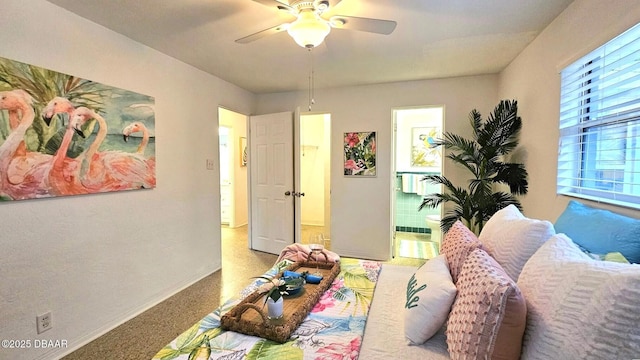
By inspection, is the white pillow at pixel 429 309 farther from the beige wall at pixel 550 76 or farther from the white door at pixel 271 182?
the white door at pixel 271 182

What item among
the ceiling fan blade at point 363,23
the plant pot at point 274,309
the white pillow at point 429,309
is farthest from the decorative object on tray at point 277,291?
the ceiling fan blade at point 363,23

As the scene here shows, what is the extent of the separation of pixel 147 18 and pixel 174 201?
5.33 feet

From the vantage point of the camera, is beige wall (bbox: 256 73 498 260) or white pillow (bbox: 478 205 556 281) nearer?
white pillow (bbox: 478 205 556 281)

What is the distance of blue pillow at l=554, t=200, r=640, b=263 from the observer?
1.10m

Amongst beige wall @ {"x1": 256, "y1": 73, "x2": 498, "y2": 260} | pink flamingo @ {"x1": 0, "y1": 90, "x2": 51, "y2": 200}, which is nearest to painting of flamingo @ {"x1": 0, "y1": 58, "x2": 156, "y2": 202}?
pink flamingo @ {"x1": 0, "y1": 90, "x2": 51, "y2": 200}

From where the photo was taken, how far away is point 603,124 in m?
1.58

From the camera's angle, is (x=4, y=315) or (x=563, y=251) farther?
(x=4, y=315)

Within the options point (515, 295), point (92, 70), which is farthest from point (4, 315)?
point (515, 295)

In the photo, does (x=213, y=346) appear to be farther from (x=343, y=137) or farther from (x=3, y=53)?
(x=343, y=137)

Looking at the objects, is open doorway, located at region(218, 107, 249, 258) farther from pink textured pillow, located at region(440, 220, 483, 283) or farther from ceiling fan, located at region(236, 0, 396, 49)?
pink textured pillow, located at region(440, 220, 483, 283)

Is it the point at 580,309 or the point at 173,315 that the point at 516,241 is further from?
the point at 173,315

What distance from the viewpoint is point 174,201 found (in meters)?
2.91

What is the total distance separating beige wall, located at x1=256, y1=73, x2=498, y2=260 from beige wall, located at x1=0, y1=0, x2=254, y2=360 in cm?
157

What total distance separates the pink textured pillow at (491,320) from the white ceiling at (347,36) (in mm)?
1733
